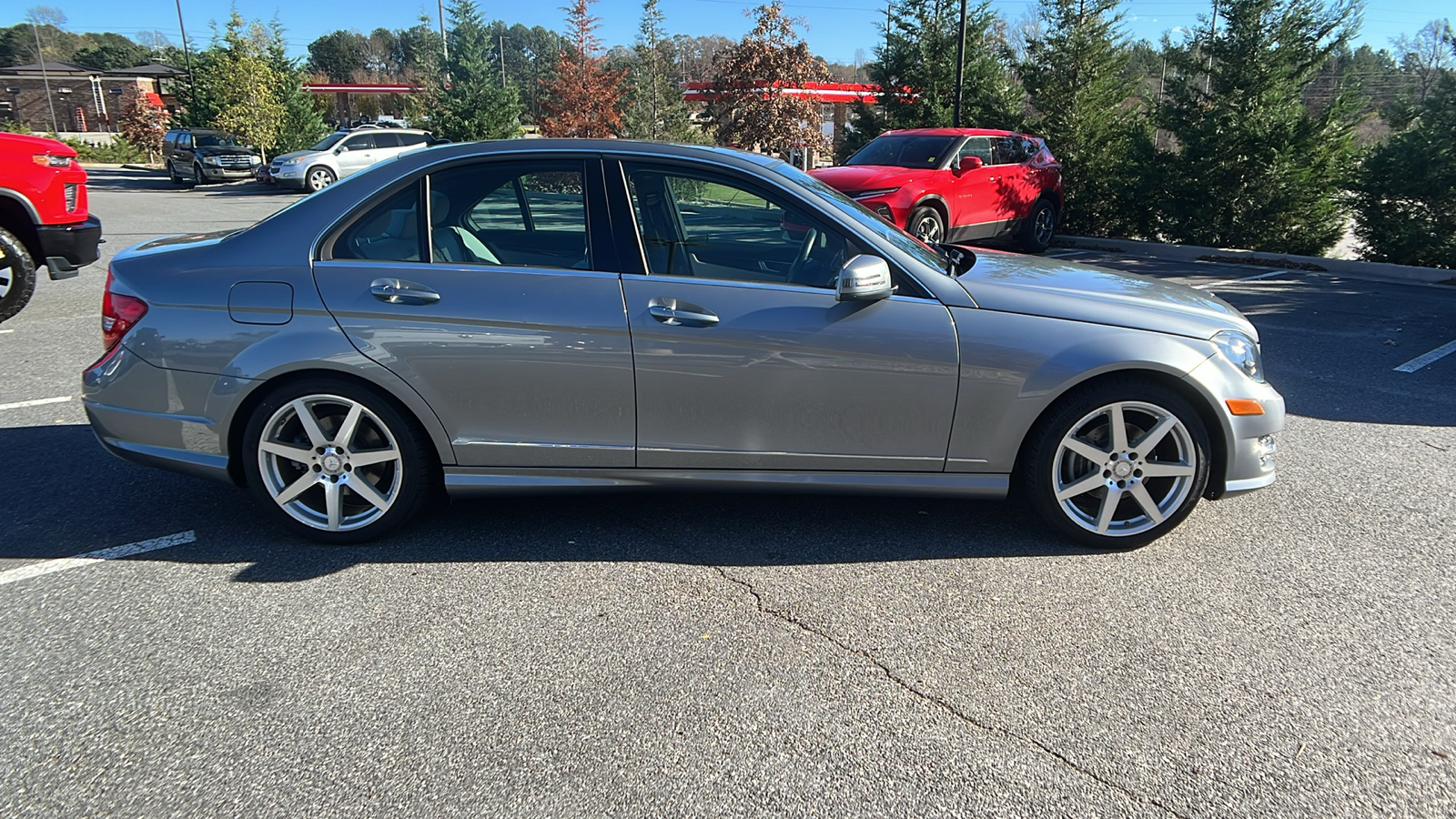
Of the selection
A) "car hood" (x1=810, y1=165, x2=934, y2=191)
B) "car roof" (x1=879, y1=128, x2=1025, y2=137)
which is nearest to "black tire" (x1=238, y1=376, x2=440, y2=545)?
"car hood" (x1=810, y1=165, x2=934, y2=191)

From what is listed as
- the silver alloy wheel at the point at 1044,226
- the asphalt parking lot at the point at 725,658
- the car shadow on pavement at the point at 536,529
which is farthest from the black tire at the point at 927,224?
the car shadow on pavement at the point at 536,529

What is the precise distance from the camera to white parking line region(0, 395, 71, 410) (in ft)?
18.9

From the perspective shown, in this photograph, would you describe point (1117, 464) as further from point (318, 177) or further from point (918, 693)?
point (318, 177)

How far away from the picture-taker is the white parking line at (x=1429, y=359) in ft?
23.2

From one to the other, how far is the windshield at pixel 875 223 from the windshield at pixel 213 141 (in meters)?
29.8

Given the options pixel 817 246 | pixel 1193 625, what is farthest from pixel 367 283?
pixel 1193 625

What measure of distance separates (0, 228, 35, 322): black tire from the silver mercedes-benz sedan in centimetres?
548

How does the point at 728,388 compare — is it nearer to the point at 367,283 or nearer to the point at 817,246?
the point at 817,246

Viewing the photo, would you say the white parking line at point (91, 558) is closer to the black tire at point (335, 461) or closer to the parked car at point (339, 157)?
the black tire at point (335, 461)

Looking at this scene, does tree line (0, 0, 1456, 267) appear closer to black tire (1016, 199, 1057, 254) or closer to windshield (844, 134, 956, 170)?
black tire (1016, 199, 1057, 254)

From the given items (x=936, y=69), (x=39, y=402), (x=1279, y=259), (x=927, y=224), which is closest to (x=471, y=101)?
(x=936, y=69)

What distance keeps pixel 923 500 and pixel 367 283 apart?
2.62 metres

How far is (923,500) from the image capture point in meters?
4.42

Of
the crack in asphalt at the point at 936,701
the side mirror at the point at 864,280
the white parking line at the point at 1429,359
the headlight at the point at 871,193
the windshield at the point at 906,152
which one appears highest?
the windshield at the point at 906,152
